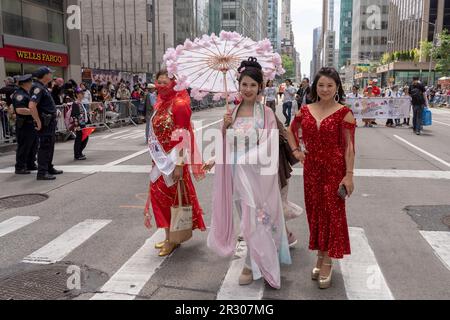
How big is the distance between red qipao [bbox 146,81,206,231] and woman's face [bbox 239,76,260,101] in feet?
2.50

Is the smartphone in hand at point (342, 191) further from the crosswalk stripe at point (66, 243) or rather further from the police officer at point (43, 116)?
the police officer at point (43, 116)

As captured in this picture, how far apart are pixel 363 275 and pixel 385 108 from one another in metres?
17.3

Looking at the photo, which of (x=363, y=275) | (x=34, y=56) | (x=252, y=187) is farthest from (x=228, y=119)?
(x=34, y=56)

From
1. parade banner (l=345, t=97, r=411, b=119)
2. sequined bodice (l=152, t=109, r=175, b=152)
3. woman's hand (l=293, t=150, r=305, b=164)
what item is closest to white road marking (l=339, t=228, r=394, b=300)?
woman's hand (l=293, t=150, r=305, b=164)

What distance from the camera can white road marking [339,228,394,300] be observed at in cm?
375

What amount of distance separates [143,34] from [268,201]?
53931 millimetres

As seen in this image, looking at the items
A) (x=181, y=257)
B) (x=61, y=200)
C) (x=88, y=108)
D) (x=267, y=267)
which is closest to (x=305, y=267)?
(x=267, y=267)

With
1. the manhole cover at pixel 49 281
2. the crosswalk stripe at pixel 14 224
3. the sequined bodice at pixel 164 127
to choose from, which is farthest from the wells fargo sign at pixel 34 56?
the manhole cover at pixel 49 281

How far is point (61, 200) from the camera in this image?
23.3 ft

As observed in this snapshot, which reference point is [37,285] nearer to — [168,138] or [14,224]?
[168,138]

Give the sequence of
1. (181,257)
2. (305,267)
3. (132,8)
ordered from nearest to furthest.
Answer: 1. (305,267)
2. (181,257)
3. (132,8)

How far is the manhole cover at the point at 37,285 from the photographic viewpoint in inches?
149

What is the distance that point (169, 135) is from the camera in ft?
15.1
